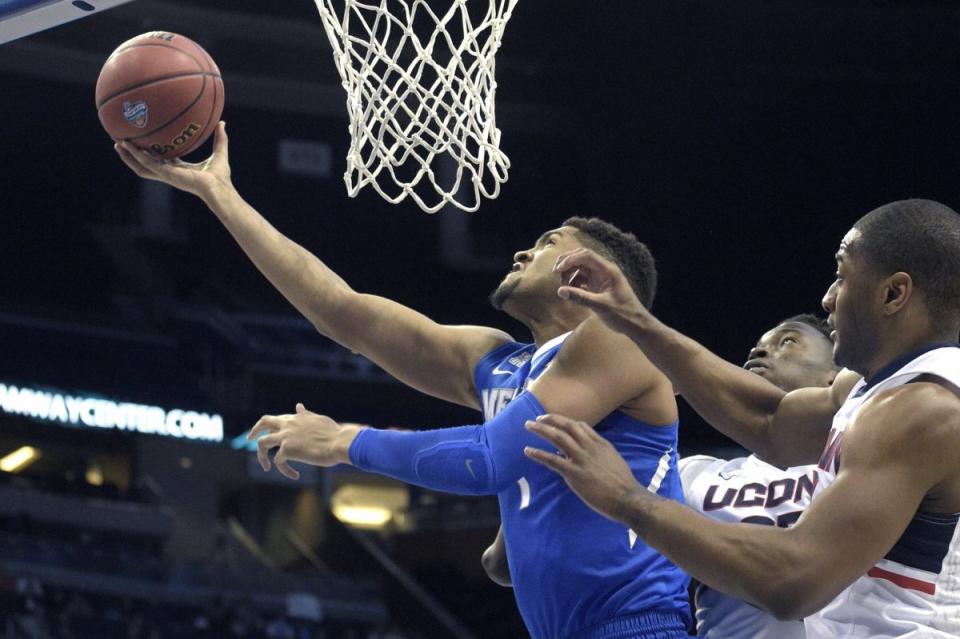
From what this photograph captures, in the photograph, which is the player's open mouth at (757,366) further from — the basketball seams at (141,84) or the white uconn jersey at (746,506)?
the basketball seams at (141,84)

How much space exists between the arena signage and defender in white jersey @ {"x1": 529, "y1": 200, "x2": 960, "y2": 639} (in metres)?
8.64

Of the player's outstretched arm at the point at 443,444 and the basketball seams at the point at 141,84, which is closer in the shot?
the player's outstretched arm at the point at 443,444

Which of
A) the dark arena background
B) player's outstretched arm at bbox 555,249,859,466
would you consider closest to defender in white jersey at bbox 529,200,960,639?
player's outstretched arm at bbox 555,249,859,466

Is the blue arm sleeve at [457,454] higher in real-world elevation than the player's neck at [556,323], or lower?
lower

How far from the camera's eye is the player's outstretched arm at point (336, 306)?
11.3 ft

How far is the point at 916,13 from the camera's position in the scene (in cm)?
833

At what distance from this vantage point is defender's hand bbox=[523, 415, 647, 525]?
2.10 meters

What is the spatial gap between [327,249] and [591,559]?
7.73 m

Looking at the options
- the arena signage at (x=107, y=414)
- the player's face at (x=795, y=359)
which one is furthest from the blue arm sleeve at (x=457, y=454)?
the arena signage at (x=107, y=414)

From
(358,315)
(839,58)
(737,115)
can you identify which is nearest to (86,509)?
(737,115)

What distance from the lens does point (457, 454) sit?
2.75 metres

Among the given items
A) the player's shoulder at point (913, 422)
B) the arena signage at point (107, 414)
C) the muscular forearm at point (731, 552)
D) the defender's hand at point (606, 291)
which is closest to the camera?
the muscular forearm at point (731, 552)

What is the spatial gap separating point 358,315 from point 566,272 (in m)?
0.96

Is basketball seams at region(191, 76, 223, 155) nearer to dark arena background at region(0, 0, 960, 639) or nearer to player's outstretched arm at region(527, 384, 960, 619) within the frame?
player's outstretched arm at region(527, 384, 960, 619)
